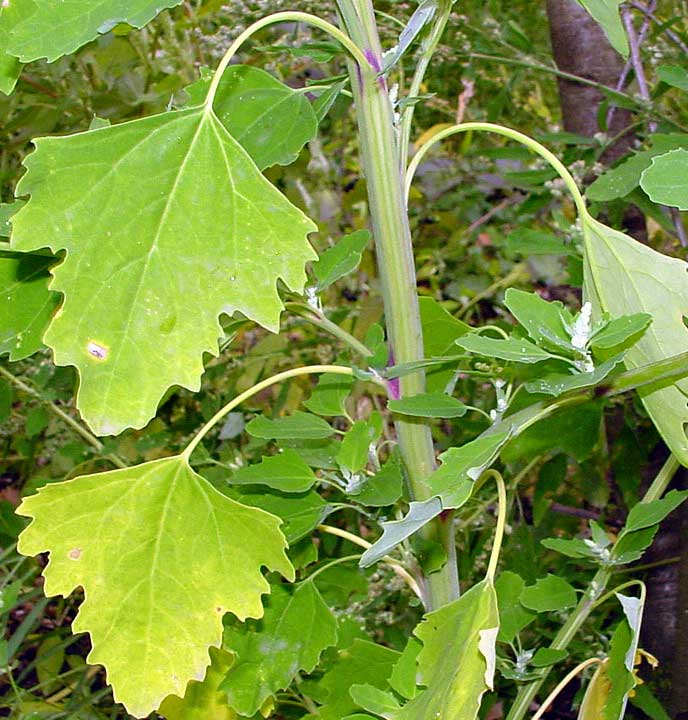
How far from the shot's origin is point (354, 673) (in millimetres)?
596

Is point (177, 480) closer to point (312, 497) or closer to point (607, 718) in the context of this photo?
point (312, 497)

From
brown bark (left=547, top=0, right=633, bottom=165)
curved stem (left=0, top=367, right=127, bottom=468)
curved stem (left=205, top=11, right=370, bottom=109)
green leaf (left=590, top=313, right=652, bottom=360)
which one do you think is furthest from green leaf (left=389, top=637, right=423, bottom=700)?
brown bark (left=547, top=0, right=633, bottom=165)

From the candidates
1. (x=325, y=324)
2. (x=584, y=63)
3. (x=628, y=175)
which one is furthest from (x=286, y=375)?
(x=584, y=63)

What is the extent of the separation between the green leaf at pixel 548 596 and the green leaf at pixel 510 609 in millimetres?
16

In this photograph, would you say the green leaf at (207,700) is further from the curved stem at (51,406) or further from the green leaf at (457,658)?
the curved stem at (51,406)

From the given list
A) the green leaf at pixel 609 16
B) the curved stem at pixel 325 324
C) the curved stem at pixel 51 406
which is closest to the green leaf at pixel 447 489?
the curved stem at pixel 325 324

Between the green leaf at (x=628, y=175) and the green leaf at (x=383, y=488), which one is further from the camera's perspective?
the green leaf at (x=628, y=175)

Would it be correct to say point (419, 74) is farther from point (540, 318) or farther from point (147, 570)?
point (147, 570)

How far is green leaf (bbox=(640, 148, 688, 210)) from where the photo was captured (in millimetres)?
425

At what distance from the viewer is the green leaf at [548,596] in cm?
59

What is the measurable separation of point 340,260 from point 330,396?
108mm

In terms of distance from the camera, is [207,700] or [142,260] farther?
[207,700]

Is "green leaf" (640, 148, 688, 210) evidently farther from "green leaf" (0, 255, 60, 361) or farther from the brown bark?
the brown bark

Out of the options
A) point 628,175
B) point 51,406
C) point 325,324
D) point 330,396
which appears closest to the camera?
point 325,324
